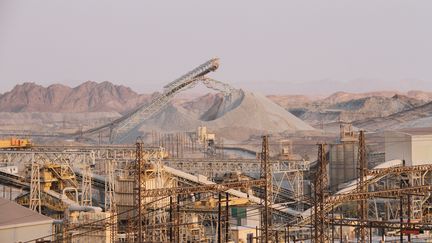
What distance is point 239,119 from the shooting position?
63.8 metres

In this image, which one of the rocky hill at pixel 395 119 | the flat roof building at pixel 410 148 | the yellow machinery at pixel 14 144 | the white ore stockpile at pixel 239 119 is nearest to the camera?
the flat roof building at pixel 410 148

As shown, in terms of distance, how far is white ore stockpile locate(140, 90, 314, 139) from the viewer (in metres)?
63.4

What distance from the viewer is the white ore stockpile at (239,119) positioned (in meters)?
63.4

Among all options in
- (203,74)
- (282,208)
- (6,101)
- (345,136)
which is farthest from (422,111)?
(6,101)

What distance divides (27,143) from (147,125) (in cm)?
2759

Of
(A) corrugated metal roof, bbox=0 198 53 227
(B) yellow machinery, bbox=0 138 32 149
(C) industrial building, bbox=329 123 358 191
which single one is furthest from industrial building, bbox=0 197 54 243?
(C) industrial building, bbox=329 123 358 191

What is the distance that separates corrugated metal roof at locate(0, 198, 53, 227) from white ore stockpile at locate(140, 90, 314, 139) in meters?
37.0

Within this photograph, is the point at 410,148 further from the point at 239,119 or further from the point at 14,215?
the point at 239,119

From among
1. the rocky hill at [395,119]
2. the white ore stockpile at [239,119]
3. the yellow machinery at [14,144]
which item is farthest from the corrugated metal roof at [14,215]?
the rocky hill at [395,119]

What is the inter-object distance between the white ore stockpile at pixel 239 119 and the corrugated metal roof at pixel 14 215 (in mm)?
36962

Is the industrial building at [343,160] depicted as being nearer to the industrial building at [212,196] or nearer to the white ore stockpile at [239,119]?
the industrial building at [212,196]

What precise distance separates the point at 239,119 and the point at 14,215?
39978 millimetres

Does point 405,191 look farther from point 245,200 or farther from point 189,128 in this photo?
point 189,128

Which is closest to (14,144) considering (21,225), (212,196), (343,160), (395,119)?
(212,196)
